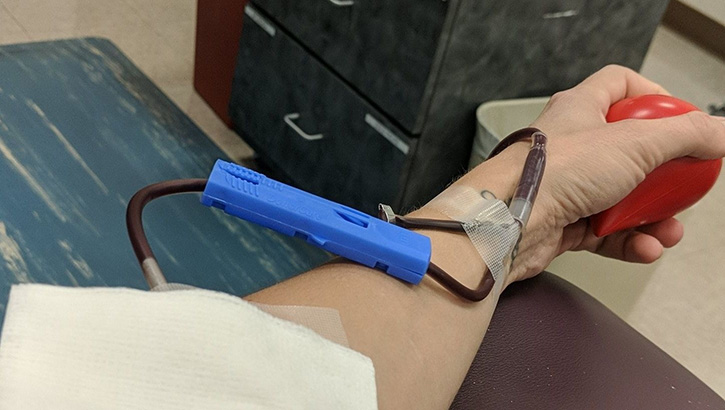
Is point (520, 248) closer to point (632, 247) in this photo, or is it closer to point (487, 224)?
point (487, 224)

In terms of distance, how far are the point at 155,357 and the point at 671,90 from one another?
102 inches

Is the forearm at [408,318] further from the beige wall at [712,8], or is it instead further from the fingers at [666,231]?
the beige wall at [712,8]

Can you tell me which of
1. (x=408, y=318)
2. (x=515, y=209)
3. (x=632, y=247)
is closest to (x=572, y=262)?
(x=632, y=247)

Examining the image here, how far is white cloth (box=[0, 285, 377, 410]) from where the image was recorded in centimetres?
37

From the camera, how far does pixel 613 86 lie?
2.77ft

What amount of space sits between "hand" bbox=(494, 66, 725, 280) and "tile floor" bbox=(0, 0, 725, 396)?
55 centimetres

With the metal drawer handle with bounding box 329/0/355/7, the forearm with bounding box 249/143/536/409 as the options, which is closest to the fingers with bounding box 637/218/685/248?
the forearm with bounding box 249/143/536/409

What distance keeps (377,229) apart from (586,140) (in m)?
0.32

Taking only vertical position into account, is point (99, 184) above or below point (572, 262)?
above

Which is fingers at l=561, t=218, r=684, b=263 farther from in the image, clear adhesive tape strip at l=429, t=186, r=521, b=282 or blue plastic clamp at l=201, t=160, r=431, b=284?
blue plastic clamp at l=201, t=160, r=431, b=284

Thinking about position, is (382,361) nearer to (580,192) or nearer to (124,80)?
(580,192)

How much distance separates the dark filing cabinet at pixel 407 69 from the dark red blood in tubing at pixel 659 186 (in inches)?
17.2

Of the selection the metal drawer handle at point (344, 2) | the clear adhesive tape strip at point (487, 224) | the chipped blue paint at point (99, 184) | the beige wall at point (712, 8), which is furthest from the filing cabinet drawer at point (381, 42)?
the beige wall at point (712, 8)

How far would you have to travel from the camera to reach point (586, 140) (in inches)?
29.5
